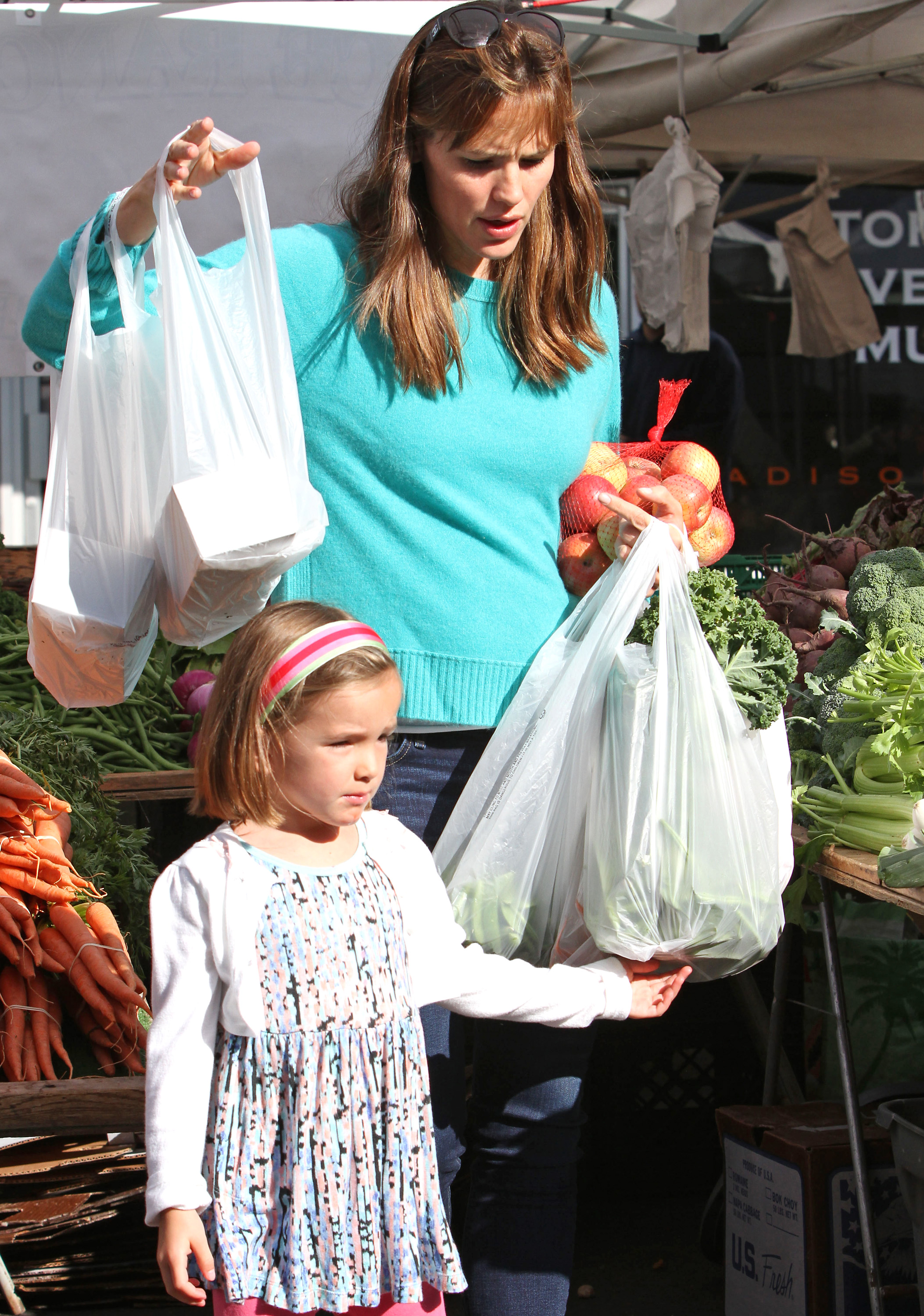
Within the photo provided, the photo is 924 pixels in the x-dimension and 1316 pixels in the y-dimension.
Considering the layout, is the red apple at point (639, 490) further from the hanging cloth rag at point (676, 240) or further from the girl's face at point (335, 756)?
the hanging cloth rag at point (676, 240)

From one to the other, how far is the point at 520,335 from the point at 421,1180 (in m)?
1.08

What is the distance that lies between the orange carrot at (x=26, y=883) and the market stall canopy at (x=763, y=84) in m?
2.85

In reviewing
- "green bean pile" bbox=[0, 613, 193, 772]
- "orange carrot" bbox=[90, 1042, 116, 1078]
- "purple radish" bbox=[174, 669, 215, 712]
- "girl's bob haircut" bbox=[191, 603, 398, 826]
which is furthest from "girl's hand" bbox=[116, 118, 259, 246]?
"purple radish" bbox=[174, 669, 215, 712]

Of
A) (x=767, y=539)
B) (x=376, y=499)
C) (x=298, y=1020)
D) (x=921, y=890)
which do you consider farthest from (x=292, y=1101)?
(x=767, y=539)

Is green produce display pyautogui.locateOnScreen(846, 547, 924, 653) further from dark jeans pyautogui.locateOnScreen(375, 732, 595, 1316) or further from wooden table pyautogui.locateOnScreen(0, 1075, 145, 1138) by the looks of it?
wooden table pyautogui.locateOnScreen(0, 1075, 145, 1138)

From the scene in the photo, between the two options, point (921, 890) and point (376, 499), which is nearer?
point (376, 499)

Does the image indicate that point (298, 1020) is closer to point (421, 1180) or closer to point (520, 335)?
point (421, 1180)

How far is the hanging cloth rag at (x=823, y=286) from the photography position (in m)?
4.94

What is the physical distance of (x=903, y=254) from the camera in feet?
19.0

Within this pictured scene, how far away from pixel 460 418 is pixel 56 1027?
1479 millimetres

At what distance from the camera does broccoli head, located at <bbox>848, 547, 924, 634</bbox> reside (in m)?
2.49

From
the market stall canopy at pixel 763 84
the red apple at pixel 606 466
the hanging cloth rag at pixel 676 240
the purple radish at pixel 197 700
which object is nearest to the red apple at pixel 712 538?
the red apple at pixel 606 466

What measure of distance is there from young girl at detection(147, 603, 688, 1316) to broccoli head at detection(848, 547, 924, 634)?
4.59ft

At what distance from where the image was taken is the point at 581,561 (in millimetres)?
1774
